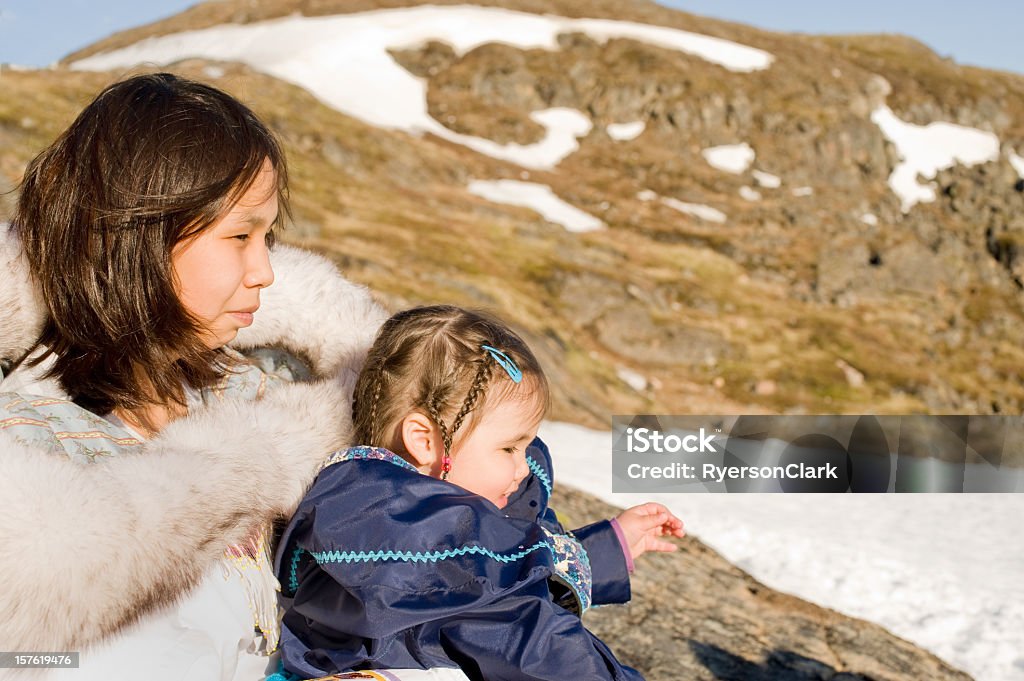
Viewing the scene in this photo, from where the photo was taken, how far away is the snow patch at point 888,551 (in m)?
8.86

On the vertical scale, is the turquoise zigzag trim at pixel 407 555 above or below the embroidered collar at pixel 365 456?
below

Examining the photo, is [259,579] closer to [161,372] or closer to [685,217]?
[161,372]

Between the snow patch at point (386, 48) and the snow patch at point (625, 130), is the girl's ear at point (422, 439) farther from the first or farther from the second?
the snow patch at point (625, 130)

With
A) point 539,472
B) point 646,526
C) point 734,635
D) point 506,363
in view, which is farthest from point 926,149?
point 506,363

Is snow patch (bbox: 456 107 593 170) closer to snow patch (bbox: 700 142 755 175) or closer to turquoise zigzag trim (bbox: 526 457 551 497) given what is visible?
snow patch (bbox: 700 142 755 175)

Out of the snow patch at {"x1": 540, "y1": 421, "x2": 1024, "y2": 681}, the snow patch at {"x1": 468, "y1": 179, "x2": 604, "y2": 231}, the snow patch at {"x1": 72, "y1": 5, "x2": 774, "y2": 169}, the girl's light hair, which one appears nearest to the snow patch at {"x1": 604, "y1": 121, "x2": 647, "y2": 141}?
the snow patch at {"x1": 72, "y1": 5, "x2": 774, "y2": 169}

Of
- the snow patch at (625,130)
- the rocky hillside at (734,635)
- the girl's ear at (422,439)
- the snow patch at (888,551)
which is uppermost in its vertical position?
the girl's ear at (422,439)

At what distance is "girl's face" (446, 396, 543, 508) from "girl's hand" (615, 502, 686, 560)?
772 mm

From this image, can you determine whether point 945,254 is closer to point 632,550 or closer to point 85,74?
point 85,74

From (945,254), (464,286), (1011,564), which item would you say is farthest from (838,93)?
(1011,564)

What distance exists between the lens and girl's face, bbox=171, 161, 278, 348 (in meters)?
2.98

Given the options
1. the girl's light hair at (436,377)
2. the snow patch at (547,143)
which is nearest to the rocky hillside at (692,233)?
the snow patch at (547,143)

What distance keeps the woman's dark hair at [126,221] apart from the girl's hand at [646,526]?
218 cm

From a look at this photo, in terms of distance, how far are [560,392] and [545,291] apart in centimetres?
1650
